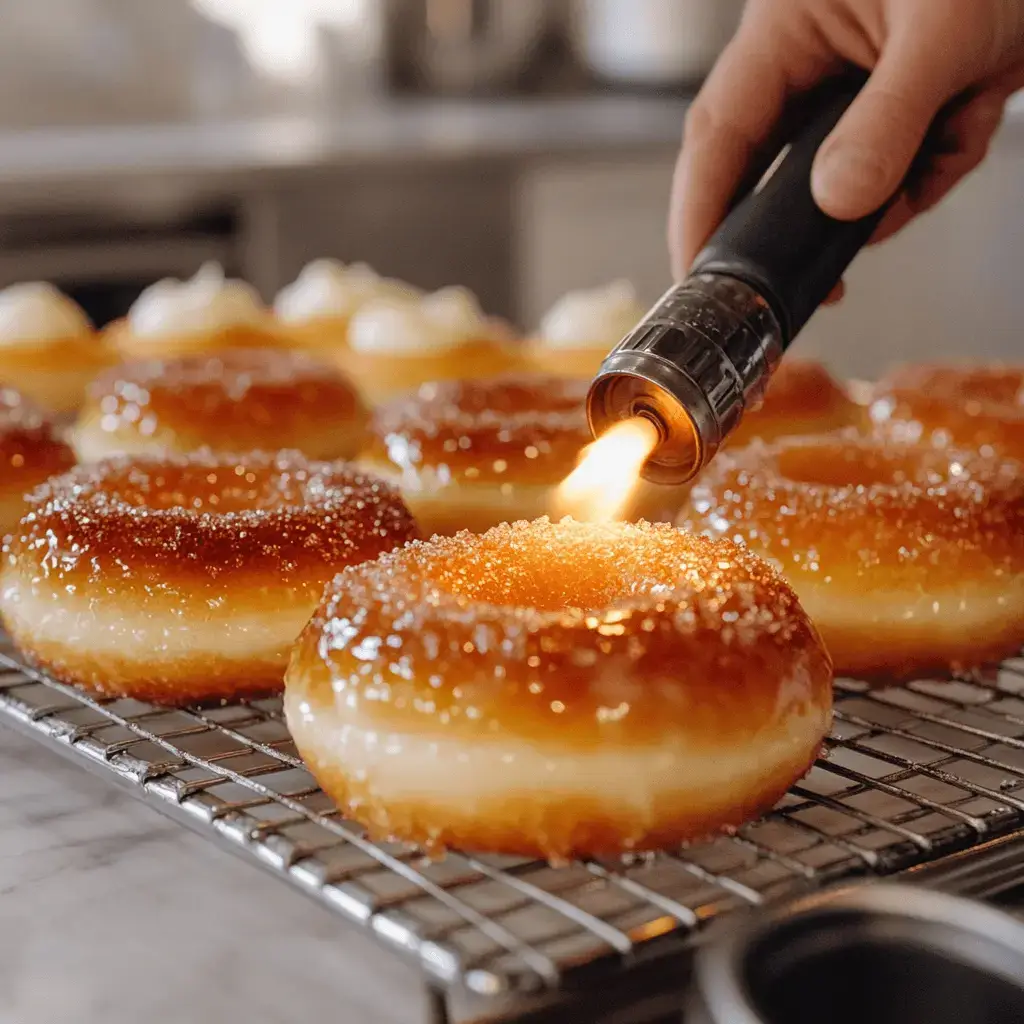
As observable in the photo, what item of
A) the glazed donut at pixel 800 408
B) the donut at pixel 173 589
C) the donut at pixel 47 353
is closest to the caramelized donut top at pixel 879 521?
the donut at pixel 173 589

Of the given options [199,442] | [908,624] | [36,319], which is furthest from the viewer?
[36,319]

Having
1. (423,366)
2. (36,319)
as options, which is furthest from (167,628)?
(36,319)

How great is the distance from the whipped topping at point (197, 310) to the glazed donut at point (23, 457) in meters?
0.80

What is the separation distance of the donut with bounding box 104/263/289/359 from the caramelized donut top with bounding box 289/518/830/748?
157cm

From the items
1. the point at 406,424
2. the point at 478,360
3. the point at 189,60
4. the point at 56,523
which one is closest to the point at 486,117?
the point at 189,60

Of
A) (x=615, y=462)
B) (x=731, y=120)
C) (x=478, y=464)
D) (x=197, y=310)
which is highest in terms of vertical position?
(x=197, y=310)

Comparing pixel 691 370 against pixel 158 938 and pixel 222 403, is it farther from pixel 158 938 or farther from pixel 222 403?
pixel 222 403

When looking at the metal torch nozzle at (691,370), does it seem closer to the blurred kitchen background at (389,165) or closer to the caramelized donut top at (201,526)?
the caramelized donut top at (201,526)

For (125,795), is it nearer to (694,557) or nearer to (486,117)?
(694,557)

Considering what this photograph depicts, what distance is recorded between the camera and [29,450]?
1821 millimetres

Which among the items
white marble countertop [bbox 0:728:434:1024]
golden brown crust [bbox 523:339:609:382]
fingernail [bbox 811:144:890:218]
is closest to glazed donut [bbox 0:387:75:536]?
white marble countertop [bbox 0:728:434:1024]

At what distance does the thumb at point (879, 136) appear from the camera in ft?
4.39

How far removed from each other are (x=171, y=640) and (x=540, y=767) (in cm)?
48

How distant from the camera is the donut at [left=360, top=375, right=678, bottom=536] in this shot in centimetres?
179
